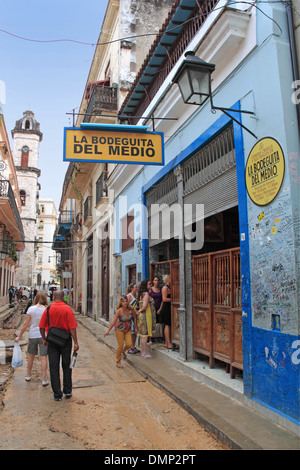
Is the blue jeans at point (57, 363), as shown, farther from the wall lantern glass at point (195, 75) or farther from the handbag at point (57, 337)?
the wall lantern glass at point (195, 75)

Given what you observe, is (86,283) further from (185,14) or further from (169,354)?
(185,14)

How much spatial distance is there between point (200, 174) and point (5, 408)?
14.9 feet

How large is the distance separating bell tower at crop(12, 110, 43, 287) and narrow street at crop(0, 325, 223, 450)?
43.0 meters

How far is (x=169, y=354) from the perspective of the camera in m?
7.30

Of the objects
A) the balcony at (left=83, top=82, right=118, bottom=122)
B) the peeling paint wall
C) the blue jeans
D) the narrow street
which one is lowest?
the narrow street

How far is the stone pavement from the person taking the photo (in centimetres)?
348

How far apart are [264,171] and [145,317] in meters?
4.29

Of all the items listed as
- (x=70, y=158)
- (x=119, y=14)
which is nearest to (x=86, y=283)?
(x=119, y=14)

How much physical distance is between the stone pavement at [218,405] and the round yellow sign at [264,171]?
92.9 inches

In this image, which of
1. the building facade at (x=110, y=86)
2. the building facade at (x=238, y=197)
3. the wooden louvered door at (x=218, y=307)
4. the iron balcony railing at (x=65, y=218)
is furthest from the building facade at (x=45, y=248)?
the wooden louvered door at (x=218, y=307)

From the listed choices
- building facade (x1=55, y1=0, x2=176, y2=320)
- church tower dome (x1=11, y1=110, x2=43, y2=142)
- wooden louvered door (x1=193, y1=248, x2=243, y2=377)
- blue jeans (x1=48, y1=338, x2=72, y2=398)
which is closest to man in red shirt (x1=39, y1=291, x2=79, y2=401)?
blue jeans (x1=48, y1=338, x2=72, y2=398)

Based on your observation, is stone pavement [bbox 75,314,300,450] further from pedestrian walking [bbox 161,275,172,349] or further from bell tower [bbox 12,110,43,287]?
bell tower [bbox 12,110,43,287]

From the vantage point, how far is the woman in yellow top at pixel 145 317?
296 inches

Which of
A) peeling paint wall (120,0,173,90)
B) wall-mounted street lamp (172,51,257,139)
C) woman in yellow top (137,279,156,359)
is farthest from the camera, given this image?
peeling paint wall (120,0,173,90)
